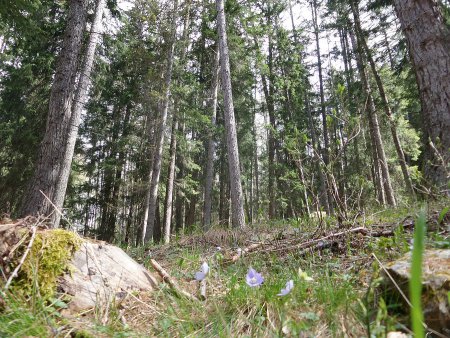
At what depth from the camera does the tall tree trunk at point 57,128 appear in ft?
23.5

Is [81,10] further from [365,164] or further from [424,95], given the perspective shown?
[365,164]

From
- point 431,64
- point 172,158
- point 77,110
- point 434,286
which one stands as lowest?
point 434,286

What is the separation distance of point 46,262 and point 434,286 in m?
2.31

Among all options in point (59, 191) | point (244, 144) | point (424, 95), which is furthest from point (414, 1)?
point (244, 144)

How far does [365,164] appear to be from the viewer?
22719mm

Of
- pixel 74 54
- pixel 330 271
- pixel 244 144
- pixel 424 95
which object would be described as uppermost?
pixel 244 144

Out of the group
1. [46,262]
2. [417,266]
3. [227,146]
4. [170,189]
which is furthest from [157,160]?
[417,266]

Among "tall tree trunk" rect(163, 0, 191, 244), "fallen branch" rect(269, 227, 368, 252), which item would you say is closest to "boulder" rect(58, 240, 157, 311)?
"fallen branch" rect(269, 227, 368, 252)

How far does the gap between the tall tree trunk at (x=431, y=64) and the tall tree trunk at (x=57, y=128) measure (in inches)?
293

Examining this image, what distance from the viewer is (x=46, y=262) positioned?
2.09 metres

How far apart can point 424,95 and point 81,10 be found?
26.8 ft

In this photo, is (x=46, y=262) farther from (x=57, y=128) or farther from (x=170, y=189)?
(x=170, y=189)

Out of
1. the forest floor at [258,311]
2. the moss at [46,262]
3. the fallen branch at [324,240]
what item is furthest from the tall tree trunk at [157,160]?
the moss at [46,262]

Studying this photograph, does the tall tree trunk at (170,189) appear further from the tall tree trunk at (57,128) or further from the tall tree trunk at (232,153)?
the tall tree trunk at (57,128)
